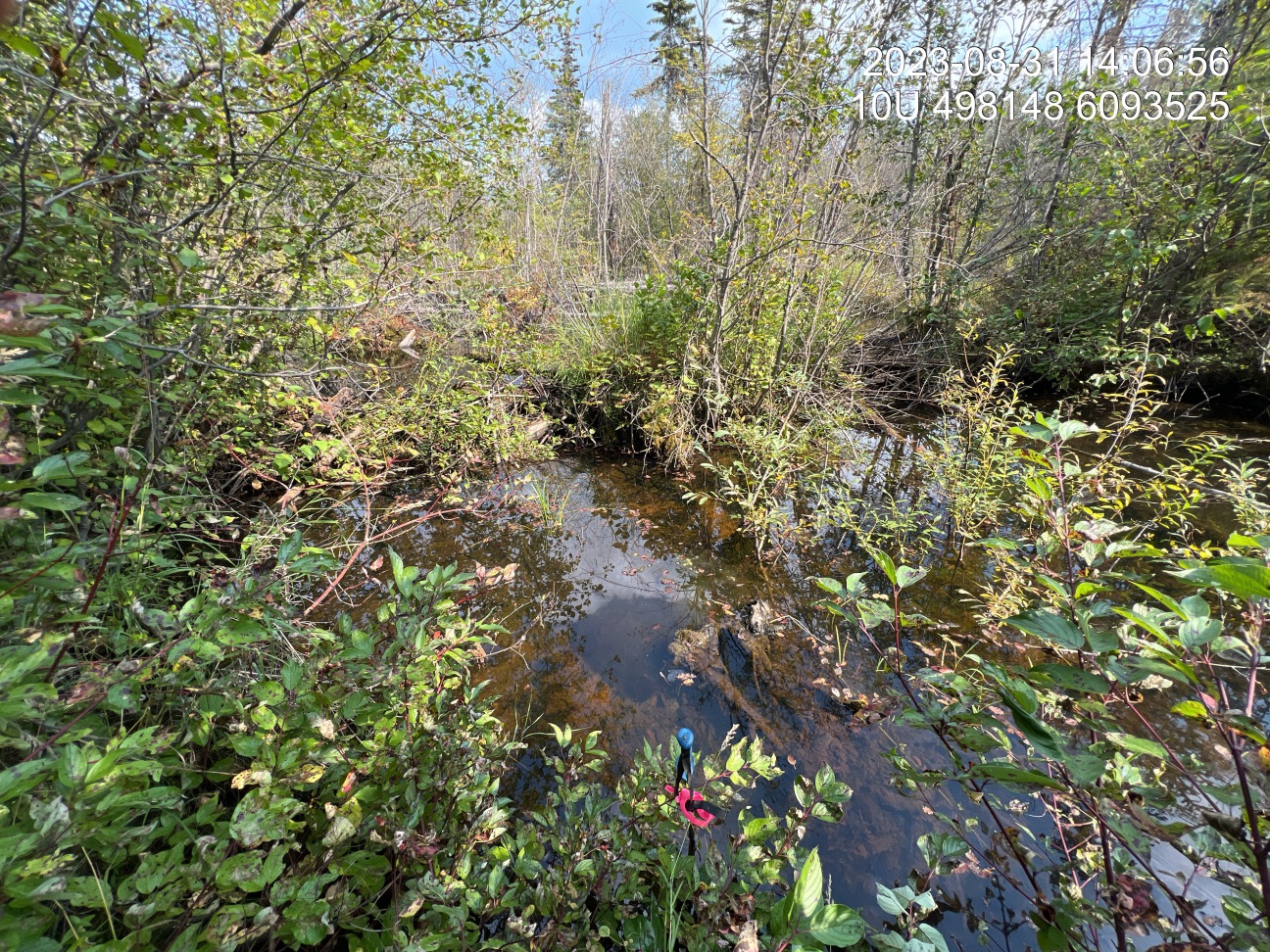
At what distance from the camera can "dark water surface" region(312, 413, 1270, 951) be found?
5.58 feet

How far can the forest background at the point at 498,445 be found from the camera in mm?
781

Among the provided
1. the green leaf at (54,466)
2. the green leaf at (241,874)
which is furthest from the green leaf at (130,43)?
the green leaf at (241,874)

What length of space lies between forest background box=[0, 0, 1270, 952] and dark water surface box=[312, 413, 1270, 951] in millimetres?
171

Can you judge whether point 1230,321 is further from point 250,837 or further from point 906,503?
point 250,837

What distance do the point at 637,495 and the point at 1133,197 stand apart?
18.3ft

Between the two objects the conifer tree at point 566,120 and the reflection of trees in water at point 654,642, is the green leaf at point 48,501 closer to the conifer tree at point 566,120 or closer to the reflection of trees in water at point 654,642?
the reflection of trees in water at point 654,642

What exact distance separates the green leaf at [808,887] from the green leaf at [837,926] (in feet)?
0.05

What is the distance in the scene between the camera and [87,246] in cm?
147

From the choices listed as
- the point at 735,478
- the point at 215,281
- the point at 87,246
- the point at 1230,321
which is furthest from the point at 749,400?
the point at 1230,321

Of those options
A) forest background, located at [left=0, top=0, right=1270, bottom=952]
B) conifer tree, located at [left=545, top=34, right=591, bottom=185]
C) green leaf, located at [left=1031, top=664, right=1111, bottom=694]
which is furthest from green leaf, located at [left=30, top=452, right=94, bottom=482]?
conifer tree, located at [left=545, top=34, right=591, bottom=185]

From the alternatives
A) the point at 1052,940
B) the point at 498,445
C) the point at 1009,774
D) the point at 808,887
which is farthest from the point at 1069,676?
the point at 498,445

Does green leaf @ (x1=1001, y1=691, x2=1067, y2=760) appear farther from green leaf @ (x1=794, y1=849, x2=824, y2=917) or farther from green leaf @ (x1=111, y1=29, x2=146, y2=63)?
green leaf @ (x1=111, y1=29, x2=146, y2=63)

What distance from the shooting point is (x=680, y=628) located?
2717mm

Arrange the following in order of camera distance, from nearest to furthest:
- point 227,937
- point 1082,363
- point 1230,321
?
point 227,937
point 1230,321
point 1082,363
